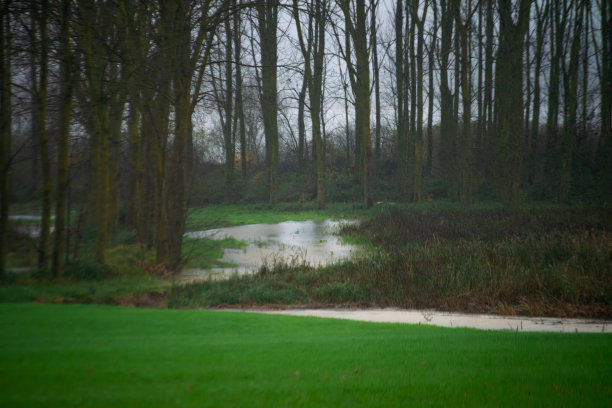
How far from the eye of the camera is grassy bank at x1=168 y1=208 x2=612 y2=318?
29.4 ft

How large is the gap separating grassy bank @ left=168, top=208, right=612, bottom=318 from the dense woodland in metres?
3.44

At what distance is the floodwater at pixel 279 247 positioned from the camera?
12.7 metres

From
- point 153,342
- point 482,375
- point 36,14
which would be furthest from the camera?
point 36,14

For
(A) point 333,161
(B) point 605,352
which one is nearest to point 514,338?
(B) point 605,352

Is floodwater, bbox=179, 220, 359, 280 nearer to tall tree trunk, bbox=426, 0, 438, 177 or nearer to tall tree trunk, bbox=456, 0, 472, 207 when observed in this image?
tall tree trunk, bbox=456, 0, 472, 207

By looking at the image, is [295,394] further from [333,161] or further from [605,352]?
[333,161]

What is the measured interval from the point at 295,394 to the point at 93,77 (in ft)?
30.4

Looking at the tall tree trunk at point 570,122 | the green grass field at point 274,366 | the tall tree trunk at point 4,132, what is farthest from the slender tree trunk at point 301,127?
the green grass field at point 274,366

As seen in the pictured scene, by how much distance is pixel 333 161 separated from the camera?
43062 millimetres

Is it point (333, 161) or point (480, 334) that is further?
point (333, 161)

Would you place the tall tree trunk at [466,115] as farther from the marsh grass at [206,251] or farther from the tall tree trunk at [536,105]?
the marsh grass at [206,251]

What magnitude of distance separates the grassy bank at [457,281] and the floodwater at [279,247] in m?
1.18

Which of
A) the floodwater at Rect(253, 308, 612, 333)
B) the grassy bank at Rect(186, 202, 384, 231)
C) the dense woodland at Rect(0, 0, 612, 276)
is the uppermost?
the dense woodland at Rect(0, 0, 612, 276)

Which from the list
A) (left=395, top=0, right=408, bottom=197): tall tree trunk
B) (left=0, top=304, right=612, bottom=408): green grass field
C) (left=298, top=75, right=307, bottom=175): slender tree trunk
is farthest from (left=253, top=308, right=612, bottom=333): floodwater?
(left=298, top=75, right=307, bottom=175): slender tree trunk
